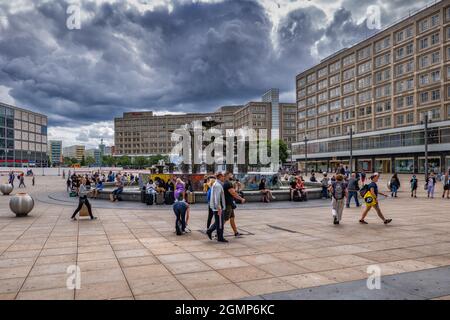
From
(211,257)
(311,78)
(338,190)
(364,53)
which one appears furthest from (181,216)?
(311,78)

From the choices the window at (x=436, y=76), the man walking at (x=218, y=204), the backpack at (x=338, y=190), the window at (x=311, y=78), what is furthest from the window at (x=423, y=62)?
the man walking at (x=218, y=204)

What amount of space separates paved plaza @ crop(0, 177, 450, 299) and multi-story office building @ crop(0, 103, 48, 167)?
119 m

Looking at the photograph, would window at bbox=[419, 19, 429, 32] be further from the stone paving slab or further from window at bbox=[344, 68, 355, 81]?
the stone paving slab

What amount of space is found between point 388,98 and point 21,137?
121 m

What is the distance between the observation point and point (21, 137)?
12481 centimetres

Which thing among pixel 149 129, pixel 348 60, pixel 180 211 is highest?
pixel 348 60

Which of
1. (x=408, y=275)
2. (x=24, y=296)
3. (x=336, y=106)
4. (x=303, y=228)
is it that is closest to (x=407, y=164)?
(x=336, y=106)

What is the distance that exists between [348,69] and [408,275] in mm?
79336

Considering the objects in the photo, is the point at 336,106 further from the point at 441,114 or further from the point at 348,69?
the point at 441,114

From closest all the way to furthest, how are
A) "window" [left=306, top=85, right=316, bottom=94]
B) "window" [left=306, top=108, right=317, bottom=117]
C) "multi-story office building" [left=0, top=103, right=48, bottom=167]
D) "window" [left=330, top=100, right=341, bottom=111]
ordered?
"window" [left=330, top=100, right=341, bottom=111] → "window" [left=306, top=108, right=317, bottom=117] → "window" [left=306, top=85, right=316, bottom=94] → "multi-story office building" [left=0, top=103, right=48, bottom=167]

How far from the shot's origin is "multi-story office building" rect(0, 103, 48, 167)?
11619 centimetres

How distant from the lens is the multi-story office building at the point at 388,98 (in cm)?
5572

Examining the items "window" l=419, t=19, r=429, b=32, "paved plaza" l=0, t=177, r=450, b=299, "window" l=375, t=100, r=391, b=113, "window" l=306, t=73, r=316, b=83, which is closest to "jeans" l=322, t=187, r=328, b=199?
"paved plaza" l=0, t=177, r=450, b=299

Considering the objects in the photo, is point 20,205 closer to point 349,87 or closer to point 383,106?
point 383,106
